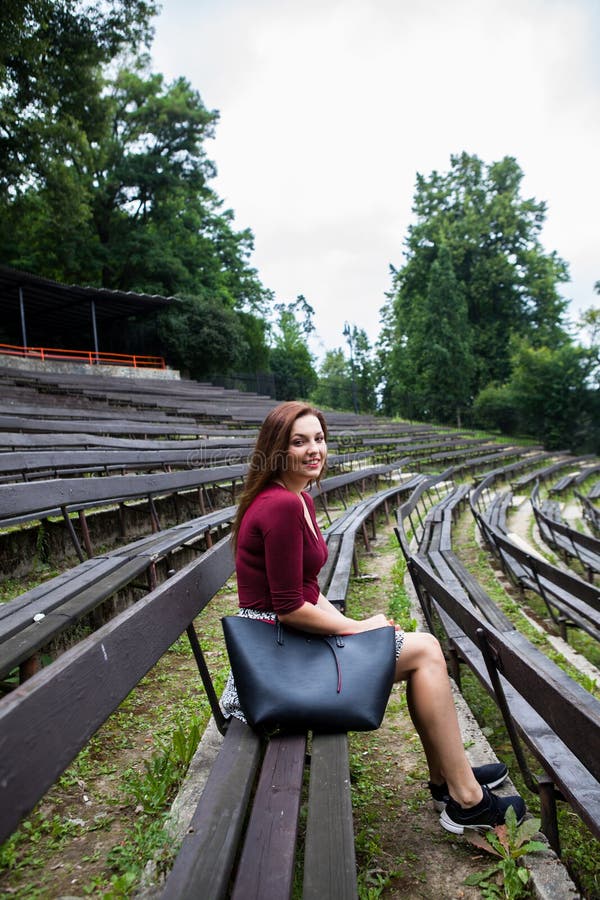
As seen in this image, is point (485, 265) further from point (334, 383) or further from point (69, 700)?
point (69, 700)

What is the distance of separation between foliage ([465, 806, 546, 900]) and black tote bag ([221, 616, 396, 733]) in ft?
1.45

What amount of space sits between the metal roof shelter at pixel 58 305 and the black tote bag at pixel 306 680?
70.5 feet

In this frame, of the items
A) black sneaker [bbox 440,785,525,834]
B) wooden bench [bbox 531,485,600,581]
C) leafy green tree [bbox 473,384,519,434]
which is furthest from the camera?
leafy green tree [bbox 473,384,519,434]

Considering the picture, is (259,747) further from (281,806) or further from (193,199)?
(193,199)

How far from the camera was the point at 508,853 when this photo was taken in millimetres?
1654

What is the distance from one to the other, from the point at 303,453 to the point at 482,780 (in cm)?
125

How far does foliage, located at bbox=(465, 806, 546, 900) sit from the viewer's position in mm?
1551

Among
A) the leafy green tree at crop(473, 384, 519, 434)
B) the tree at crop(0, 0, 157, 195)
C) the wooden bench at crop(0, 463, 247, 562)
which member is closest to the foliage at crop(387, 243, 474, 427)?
the leafy green tree at crop(473, 384, 519, 434)

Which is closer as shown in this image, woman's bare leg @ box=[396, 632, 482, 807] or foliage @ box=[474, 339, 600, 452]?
woman's bare leg @ box=[396, 632, 482, 807]

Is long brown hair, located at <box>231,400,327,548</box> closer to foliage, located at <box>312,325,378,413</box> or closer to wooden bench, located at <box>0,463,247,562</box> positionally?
wooden bench, located at <box>0,463,247,562</box>

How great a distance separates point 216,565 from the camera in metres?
2.74

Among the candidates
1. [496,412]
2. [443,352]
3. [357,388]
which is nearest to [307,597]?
[496,412]

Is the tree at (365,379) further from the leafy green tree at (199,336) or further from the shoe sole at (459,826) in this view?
the shoe sole at (459,826)

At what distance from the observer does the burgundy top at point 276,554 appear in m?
2.00
